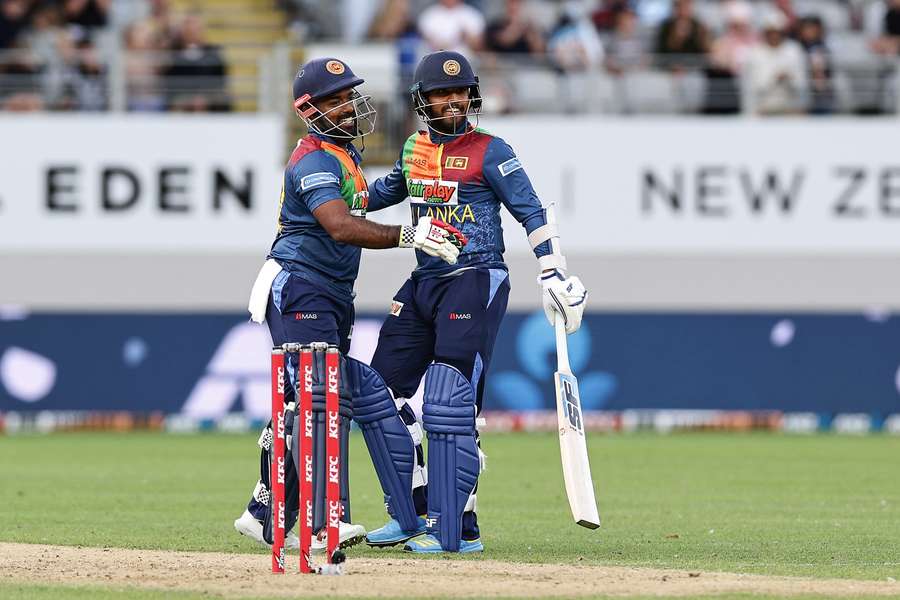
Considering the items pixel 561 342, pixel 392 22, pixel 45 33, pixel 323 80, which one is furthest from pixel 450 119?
pixel 45 33

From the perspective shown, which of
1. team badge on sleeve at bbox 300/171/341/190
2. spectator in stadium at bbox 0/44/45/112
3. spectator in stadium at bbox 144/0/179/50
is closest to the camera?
team badge on sleeve at bbox 300/171/341/190

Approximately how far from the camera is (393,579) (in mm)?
7504

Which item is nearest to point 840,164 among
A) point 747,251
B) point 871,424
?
point 747,251

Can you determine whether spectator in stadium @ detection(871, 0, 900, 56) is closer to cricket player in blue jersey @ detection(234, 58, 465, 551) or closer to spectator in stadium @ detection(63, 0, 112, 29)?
spectator in stadium @ detection(63, 0, 112, 29)

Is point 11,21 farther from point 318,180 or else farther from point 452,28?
point 318,180

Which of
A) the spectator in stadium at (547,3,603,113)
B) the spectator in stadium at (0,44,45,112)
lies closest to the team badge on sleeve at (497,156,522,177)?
the spectator in stadium at (547,3,603,113)

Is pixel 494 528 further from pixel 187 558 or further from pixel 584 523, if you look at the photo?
pixel 187 558

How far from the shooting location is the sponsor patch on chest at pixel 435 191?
29.1 ft

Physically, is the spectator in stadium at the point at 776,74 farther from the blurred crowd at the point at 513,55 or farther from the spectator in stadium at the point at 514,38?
the spectator in stadium at the point at 514,38

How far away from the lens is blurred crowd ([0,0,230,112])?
18422 millimetres

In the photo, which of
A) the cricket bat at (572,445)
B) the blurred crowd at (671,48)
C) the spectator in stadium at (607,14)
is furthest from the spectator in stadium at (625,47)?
the cricket bat at (572,445)

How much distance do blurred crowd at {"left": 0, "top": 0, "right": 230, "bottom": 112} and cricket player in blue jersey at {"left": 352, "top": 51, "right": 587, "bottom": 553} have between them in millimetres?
9840

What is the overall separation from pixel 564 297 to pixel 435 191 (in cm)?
87

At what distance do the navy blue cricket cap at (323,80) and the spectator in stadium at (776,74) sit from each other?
1107 centimetres
